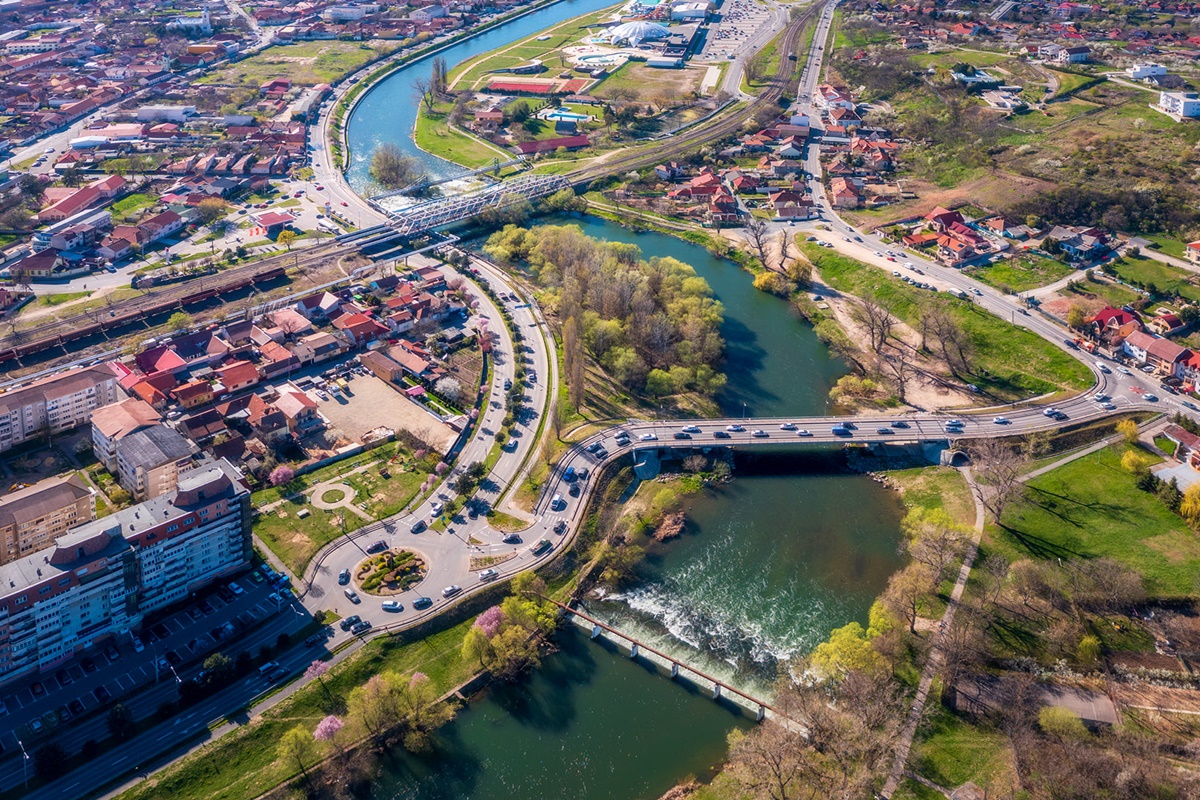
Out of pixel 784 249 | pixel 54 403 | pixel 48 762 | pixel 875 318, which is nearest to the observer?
pixel 48 762

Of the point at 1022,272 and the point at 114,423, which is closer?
the point at 114,423

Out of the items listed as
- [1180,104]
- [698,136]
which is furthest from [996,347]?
[1180,104]

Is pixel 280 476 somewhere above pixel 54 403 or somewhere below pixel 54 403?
below

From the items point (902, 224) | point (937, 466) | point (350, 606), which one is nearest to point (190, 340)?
point (350, 606)

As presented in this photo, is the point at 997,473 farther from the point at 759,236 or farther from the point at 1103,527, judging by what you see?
the point at 759,236

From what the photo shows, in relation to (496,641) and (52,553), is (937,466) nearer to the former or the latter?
(496,641)

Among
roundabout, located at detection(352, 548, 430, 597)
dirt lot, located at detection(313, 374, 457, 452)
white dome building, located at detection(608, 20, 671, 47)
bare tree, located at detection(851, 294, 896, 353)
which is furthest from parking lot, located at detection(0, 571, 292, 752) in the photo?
white dome building, located at detection(608, 20, 671, 47)

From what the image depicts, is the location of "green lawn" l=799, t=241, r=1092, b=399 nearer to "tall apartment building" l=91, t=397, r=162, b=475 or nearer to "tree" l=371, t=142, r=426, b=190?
"tree" l=371, t=142, r=426, b=190
